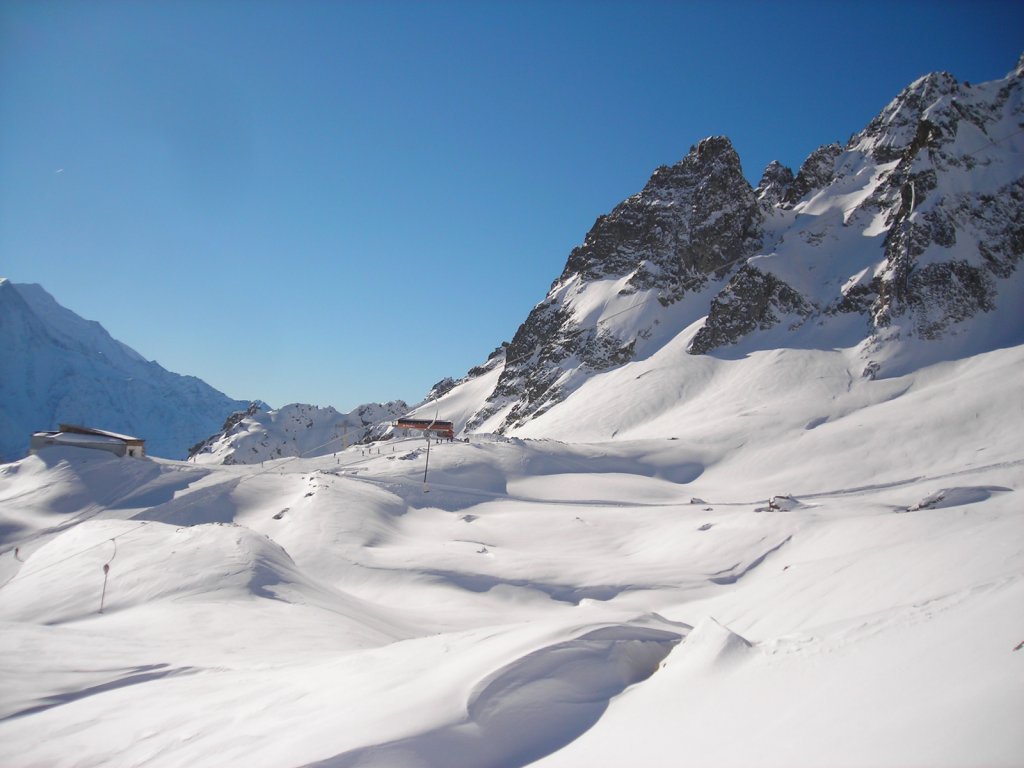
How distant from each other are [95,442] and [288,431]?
324ft

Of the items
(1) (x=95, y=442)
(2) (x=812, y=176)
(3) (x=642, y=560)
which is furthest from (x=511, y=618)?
(2) (x=812, y=176)

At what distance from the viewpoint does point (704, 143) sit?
359 feet

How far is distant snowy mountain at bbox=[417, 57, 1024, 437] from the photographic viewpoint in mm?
65312

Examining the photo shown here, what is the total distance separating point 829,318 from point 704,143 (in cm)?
4891

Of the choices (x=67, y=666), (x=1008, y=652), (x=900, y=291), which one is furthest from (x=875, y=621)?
(x=900, y=291)

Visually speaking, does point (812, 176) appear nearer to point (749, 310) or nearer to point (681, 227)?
point (681, 227)

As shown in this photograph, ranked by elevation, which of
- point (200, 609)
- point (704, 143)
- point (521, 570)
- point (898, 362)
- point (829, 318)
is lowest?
point (521, 570)

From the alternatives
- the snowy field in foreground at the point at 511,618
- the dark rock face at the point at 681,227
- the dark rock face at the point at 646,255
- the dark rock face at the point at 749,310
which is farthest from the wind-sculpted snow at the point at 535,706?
the dark rock face at the point at 681,227

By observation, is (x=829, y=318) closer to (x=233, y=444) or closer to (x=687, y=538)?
(x=687, y=538)

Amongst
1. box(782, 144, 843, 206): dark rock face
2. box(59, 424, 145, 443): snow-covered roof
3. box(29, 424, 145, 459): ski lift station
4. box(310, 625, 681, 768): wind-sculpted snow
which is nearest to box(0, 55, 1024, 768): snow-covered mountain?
box(310, 625, 681, 768): wind-sculpted snow

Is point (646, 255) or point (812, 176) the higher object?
point (812, 176)

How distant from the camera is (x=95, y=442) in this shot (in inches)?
1821

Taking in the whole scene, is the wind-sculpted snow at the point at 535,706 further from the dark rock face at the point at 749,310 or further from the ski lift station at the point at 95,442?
the dark rock face at the point at 749,310

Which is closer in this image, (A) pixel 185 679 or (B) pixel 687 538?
(A) pixel 185 679
